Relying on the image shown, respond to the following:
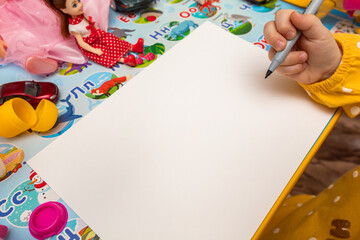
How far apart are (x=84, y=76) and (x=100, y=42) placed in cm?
11

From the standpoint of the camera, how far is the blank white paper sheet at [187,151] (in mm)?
347

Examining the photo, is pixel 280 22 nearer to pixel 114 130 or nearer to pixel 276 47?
pixel 276 47

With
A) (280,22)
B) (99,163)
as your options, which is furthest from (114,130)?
(280,22)

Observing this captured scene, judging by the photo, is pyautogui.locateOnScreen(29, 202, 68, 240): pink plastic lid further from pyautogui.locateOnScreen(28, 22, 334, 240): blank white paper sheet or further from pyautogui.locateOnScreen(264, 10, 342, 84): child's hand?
pyautogui.locateOnScreen(264, 10, 342, 84): child's hand

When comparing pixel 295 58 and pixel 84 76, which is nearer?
pixel 295 58

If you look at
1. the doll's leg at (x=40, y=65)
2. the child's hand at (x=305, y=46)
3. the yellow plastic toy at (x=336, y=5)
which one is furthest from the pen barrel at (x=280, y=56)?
the doll's leg at (x=40, y=65)

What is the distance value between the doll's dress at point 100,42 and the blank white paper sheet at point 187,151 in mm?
173

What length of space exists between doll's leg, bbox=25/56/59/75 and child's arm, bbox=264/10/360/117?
46 centimetres

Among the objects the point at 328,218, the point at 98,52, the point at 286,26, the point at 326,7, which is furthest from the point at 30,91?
the point at 326,7

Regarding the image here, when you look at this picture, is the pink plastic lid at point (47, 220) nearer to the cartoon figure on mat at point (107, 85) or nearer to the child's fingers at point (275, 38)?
the cartoon figure on mat at point (107, 85)

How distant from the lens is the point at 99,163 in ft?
1.28

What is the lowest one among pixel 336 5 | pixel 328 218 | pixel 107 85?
pixel 328 218

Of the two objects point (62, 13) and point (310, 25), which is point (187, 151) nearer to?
point (310, 25)

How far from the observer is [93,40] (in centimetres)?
63
